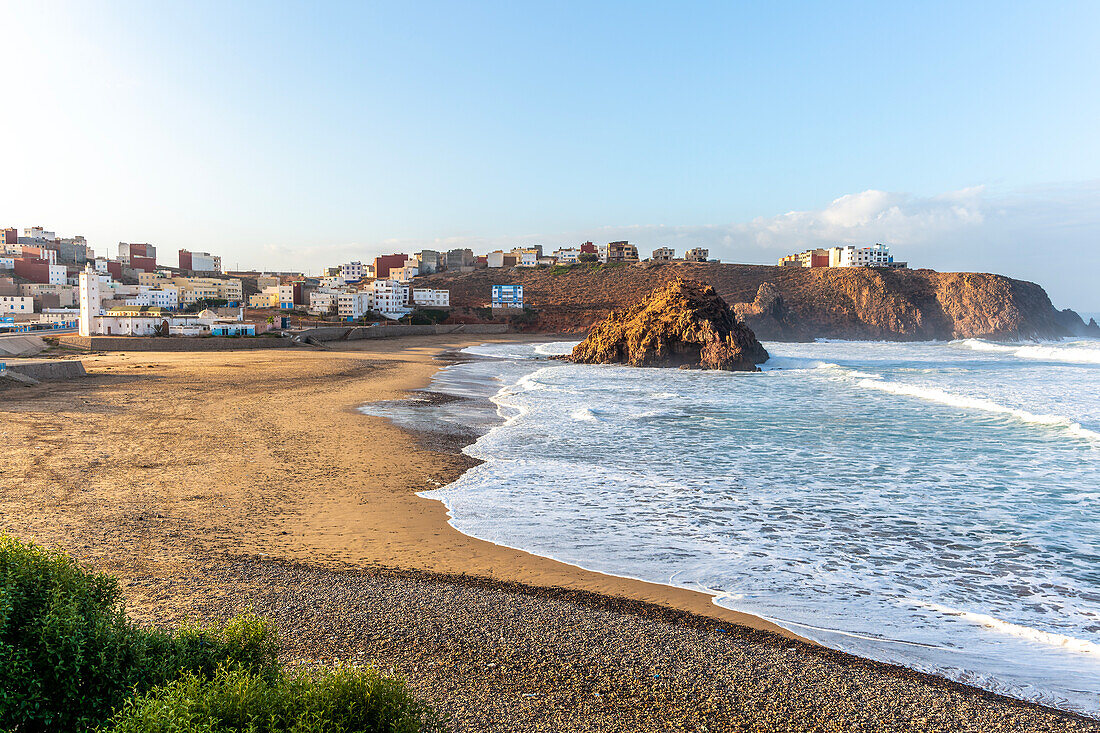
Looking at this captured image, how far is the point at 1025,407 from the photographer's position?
75.8ft

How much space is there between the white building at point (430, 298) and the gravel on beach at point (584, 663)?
86571 mm

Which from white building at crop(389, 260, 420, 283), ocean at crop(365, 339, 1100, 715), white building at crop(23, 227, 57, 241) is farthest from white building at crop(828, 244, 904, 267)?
white building at crop(23, 227, 57, 241)

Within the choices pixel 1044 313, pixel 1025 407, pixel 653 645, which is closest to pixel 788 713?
pixel 653 645

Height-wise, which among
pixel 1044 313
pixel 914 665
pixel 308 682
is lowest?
pixel 914 665

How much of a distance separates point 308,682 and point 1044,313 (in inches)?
4610

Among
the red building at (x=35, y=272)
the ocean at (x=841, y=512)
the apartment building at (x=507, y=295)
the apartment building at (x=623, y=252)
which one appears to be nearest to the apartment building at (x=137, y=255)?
the red building at (x=35, y=272)

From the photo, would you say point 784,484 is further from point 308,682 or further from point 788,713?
point 308,682

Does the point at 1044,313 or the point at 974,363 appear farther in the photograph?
the point at 1044,313

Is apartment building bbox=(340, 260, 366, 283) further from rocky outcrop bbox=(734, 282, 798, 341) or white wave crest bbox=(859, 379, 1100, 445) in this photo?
white wave crest bbox=(859, 379, 1100, 445)

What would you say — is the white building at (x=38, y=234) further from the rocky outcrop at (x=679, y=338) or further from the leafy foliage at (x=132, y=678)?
the leafy foliage at (x=132, y=678)

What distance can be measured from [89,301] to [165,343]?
7.56m

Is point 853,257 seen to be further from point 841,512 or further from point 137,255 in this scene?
point 137,255

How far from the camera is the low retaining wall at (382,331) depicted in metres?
54.6

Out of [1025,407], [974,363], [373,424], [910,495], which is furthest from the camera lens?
[974,363]
